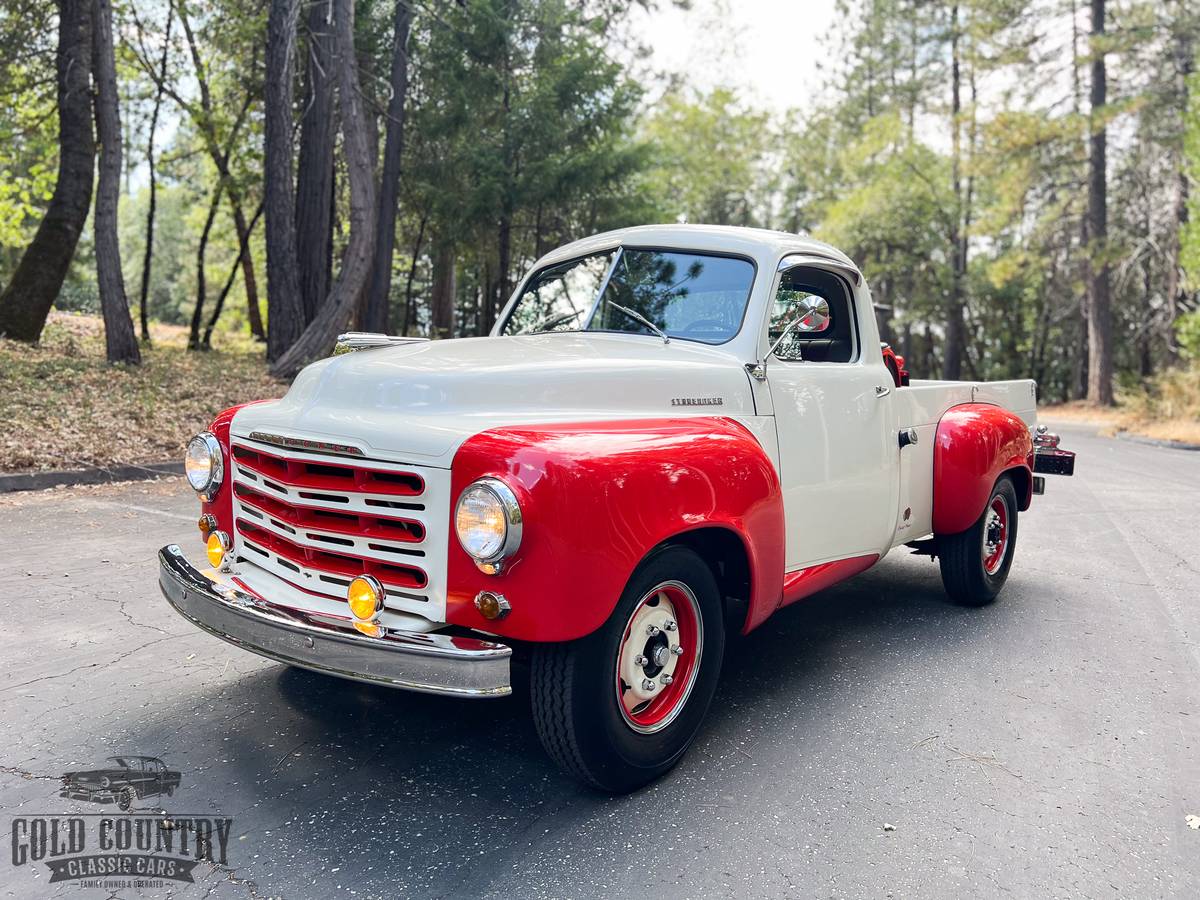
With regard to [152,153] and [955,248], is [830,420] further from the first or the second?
[955,248]

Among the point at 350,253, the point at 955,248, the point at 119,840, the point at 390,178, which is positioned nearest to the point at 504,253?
the point at 390,178

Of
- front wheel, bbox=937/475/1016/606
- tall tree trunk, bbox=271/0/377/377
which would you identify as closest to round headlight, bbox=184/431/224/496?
front wheel, bbox=937/475/1016/606

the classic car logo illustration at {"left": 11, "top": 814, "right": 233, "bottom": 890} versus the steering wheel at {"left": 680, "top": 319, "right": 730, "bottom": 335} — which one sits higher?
the steering wheel at {"left": 680, "top": 319, "right": 730, "bottom": 335}

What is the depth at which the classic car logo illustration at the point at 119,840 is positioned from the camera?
8.34 ft

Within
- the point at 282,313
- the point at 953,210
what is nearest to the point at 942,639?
the point at 282,313

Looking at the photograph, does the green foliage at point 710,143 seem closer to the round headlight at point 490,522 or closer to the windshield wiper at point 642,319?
the windshield wiper at point 642,319

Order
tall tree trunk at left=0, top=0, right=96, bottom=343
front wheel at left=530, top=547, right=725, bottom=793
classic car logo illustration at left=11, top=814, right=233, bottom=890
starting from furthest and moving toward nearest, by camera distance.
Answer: tall tree trunk at left=0, top=0, right=96, bottom=343
front wheel at left=530, top=547, right=725, bottom=793
classic car logo illustration at left=11, top=814, right=233, bottom=890

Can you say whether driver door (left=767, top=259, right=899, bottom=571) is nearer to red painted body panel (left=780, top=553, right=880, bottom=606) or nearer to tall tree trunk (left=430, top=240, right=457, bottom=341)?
red painted body panel (left=780, top=553, right=880, bottom=606)

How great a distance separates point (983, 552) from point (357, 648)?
398 centimetres

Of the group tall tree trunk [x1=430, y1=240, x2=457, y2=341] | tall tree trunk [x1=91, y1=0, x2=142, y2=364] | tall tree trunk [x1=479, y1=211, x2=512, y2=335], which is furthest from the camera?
tall tree trunk [x1=430, y1=240, x2=457, y2=341]

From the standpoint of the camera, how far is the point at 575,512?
268 cm

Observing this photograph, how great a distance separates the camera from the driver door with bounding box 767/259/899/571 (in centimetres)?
384

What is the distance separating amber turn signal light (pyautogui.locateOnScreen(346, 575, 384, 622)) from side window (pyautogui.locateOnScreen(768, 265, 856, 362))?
6.76 ft

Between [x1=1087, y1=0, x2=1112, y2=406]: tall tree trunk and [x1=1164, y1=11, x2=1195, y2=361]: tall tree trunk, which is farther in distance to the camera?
[x1=1087, y1=0, x2=1112, y2=406]: tall tree trunk
